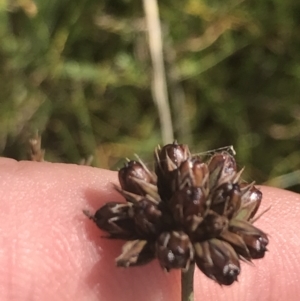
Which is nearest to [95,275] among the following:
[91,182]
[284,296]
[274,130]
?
[91,182]

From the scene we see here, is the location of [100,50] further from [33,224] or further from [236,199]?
[236,199]

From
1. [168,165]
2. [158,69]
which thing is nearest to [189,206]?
[168,165]

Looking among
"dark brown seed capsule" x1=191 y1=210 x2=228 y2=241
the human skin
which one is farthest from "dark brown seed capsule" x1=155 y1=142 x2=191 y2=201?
the human skin

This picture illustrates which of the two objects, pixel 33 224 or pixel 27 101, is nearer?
pixel 33 224

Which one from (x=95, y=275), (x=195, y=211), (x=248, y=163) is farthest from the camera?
(x=248, y=163)

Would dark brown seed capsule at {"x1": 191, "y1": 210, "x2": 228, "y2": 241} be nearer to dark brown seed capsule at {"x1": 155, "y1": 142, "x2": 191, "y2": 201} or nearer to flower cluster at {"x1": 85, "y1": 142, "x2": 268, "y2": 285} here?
flower cluster at {"x1": 85, "y1": 142, "x2": 268, "y2": 285}

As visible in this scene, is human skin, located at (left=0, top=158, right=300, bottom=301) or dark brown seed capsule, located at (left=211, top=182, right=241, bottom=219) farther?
human skin, located at (left=0, top=158, right=300, bottom=301)

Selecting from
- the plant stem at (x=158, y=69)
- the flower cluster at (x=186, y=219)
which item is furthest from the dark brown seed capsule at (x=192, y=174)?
the plant stem at (x=158, y=69)
